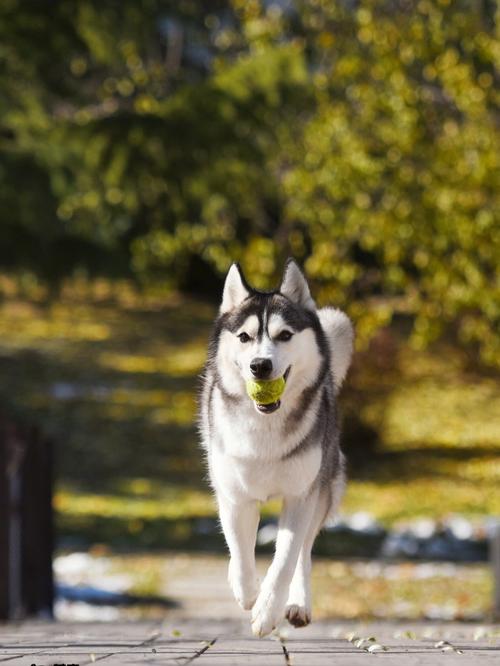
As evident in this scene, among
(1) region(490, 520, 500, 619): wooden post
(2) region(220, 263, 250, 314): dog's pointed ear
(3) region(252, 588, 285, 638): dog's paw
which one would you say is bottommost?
(1) region(490, 520, 500, 619): wooden post

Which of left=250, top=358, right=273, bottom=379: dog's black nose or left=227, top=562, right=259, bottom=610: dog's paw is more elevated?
left=250, top=358, right=273, bottom=379: dog's black nose

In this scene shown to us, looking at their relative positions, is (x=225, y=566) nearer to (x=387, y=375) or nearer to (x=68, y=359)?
(x=387, y=375)

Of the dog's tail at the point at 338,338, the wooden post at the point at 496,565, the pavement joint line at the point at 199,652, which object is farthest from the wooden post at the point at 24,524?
the dog's tail at the point at 338,338

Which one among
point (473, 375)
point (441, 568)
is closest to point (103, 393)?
point (473, 375)

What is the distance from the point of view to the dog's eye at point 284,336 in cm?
483

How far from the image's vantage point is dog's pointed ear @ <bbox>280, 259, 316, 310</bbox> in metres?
5.09

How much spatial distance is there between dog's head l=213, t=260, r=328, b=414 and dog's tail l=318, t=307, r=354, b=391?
42cm

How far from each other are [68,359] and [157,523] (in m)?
9.77

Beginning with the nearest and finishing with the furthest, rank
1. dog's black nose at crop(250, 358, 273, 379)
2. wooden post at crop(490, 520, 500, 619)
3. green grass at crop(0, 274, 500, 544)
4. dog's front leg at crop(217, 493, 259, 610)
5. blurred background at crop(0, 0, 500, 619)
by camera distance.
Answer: dog's black nose at crop(250, 358, 273, 379), dog's front leg at crop(217, 493, 259, 610), wooden post at crop(490, 520, 500, 619), blurred background at crop(0, 0, 500, 619), green grass at crop(0, 274, 500, 544)

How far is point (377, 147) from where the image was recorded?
56.8ft

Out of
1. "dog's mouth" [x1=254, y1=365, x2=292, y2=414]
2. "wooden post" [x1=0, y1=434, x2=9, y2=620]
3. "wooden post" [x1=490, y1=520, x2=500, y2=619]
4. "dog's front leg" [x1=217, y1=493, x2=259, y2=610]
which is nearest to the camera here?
"dog's mouth" [x1=254, y1=365, x2=292, y2=414]

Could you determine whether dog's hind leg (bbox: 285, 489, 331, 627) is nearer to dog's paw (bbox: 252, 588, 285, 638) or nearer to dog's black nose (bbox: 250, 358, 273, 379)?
dog's paw (bbox: 252, 588, 285, 638)

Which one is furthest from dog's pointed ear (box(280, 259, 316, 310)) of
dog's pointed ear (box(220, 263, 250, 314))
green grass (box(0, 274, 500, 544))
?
green grass (box(0, 274, 500, 544))

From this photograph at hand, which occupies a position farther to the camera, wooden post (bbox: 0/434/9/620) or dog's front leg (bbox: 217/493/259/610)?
wooden post (bbox: 0/434/9/620)
